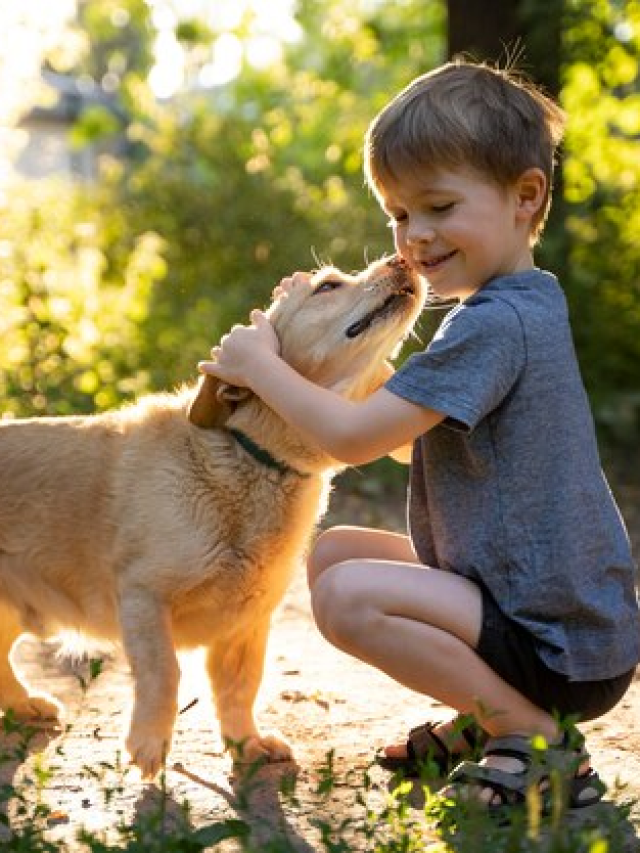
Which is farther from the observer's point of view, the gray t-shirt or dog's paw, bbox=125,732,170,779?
dog's paw, bbox=125,732,170,779

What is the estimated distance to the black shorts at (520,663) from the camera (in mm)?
3271

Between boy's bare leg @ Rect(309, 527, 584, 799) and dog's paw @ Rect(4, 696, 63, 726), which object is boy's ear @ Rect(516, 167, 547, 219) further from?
dog's paw @ Rect(4, 696, 63, 726)

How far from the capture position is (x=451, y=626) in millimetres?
3277

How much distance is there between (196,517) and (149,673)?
40 centimetres

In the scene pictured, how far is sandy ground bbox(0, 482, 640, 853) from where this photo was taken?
3.19 metres

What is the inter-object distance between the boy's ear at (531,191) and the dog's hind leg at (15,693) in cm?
183

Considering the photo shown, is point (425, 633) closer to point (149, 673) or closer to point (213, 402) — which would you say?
point (149, 673)

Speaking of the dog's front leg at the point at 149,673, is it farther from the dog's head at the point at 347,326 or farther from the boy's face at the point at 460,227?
the boy's face at the point at 460,227

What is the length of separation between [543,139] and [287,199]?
6667 millimetres

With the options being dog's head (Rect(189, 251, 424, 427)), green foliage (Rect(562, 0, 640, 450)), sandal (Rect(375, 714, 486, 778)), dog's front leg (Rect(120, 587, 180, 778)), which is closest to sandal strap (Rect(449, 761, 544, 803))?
sandal (Rect(375, 714, 486, 778))

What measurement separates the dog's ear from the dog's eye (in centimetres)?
32

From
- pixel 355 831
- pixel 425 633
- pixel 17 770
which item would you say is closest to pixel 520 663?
pixel 425 633

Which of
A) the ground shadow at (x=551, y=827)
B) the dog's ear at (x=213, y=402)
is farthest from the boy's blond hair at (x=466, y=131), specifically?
the ground shadow at (x=551, y=827)

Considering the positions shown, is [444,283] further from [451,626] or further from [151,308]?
[151,308]
